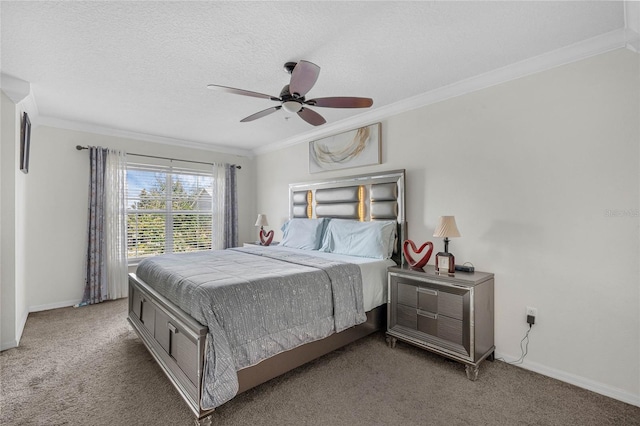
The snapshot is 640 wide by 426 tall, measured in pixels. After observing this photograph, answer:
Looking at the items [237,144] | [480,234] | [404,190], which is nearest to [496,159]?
[480,234]

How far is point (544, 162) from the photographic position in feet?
7.92

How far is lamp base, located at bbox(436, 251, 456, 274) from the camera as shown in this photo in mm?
2578

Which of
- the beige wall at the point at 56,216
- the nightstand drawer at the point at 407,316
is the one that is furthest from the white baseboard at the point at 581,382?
the beige wall at the point at 56,216

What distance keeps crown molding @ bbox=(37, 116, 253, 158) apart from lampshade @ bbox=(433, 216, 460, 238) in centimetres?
430

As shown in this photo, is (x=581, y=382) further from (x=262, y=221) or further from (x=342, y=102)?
(x=262, y=221)

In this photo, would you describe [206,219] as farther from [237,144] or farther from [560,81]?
[560,81]

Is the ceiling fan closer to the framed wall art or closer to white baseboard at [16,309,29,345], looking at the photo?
the framed wall art

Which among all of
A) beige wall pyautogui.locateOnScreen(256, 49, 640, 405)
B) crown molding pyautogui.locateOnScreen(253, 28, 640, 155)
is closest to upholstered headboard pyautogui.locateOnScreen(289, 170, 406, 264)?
beige wall pyautogui.locateOnScreen(256, 49, 640, 405)

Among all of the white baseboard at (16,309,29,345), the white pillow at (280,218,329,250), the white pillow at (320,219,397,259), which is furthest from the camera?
the white pillow at (280,218,329,250)

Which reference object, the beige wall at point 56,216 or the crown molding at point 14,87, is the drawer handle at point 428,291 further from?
the beige wall at point 56,216

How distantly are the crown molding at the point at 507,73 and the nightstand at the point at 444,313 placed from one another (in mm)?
1770

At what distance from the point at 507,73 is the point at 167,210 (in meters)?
4.99

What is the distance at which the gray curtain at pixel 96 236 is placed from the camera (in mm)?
4102

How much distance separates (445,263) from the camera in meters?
2.63
